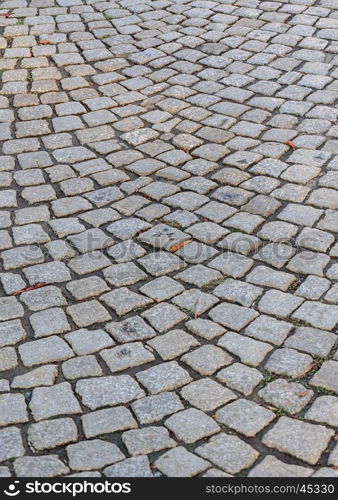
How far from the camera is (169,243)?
4152 millimetres

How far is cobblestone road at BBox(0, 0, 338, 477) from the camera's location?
3.05m

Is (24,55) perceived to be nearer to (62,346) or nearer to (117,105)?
(117,105)

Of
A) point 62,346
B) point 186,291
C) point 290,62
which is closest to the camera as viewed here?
point 62,346

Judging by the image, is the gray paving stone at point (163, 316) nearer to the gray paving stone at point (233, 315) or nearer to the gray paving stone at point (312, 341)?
the gray paving stone at point (233, 315)

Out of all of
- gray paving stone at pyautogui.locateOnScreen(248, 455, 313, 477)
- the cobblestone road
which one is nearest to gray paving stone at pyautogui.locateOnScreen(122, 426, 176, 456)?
the cobblestone road

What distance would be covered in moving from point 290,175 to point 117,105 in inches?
61.8

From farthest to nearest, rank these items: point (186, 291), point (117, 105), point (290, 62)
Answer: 1. point (290, 62)
2. point (117, 105)
3. point (186, 291)

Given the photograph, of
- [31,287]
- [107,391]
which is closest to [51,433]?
[107,391]

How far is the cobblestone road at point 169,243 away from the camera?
3.05 meters

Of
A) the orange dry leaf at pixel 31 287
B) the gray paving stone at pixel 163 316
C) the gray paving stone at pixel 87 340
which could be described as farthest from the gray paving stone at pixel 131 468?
the orange dry leaf at pixel 31 287

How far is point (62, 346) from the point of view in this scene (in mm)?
3502

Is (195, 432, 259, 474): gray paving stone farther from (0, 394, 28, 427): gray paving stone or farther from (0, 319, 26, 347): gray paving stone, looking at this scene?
(0, 319, 26, 347): gray paving stone

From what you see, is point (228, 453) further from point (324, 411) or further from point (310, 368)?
point (310, 368)
